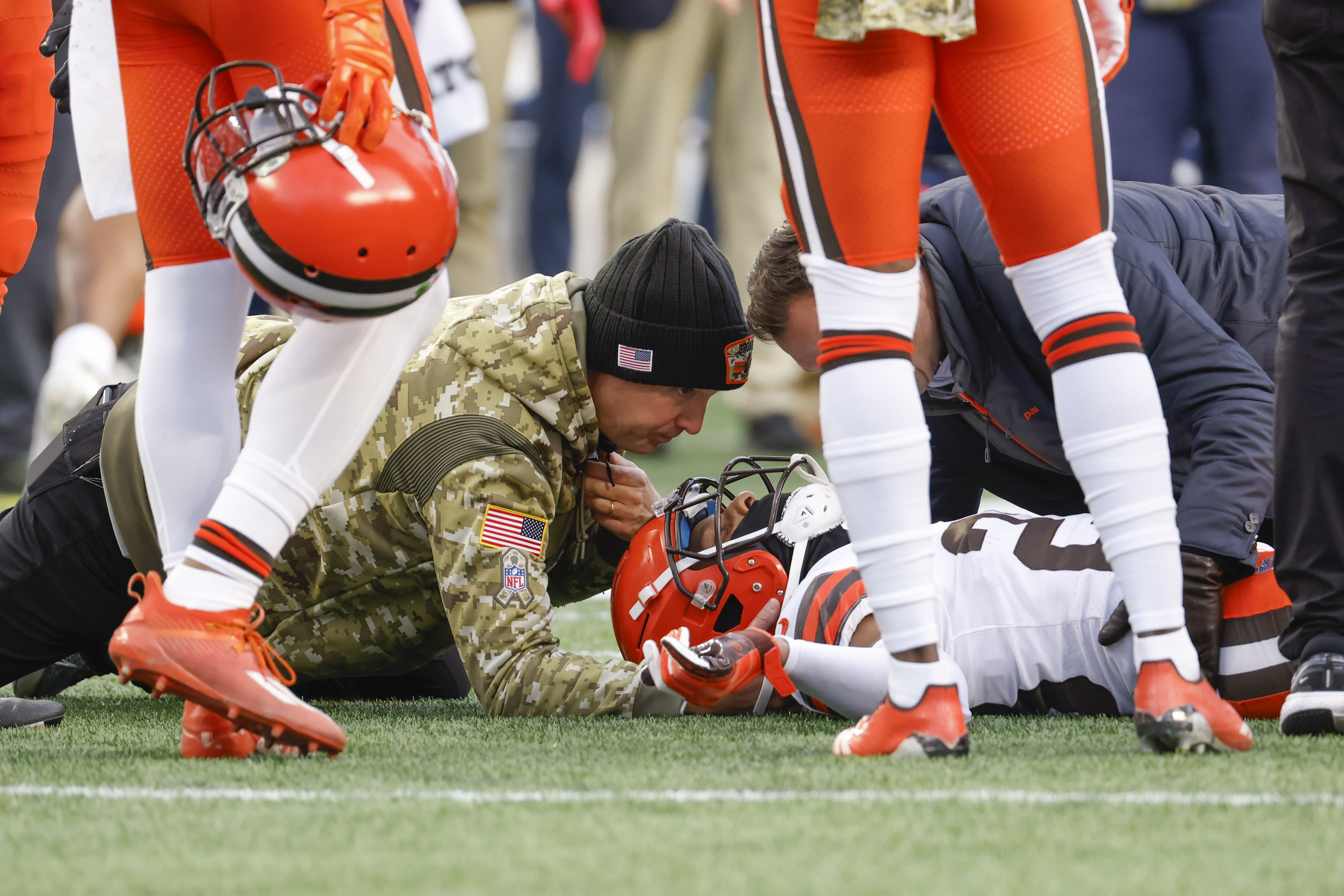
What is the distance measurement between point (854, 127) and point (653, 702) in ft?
3.43

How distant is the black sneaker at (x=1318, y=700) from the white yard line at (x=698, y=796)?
1.54ft

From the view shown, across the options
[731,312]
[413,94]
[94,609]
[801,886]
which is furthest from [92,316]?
[801,886]

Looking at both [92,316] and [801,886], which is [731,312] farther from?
[92,316]

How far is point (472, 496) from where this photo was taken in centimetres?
264

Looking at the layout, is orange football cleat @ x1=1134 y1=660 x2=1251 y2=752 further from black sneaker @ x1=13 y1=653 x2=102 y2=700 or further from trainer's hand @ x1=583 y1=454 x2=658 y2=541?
black sneaker @ x1=13 y1=653 x2=102 y2=700

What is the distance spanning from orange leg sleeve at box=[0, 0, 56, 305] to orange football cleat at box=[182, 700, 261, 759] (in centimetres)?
107

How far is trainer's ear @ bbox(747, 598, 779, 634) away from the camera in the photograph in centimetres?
293

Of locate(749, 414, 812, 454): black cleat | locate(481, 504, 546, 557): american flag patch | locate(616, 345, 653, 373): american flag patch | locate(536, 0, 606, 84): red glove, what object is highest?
locate(536, 0, 606, 84): red glove

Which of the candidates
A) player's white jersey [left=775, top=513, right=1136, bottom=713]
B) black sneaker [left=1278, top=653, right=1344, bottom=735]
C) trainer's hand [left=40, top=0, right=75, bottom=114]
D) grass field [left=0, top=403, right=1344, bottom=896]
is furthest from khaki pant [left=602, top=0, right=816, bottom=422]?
grass field [left=0, top=403, right=1344, bottom=896]

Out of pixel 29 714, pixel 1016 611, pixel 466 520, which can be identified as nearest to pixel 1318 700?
pixel 1016 611

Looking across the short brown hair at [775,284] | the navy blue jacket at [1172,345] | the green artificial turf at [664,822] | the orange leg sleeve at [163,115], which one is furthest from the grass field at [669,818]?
the short brown hair at [775,284]

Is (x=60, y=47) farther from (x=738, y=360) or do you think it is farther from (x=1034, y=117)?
(x=1034, y=117)

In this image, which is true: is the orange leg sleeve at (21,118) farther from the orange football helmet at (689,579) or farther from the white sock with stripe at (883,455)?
the white sock with stripe at (883,455)

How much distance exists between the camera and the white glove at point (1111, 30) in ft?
7.79
